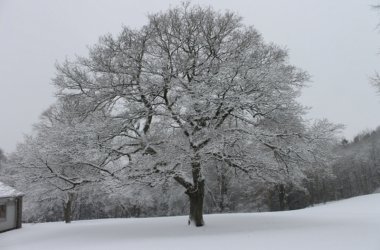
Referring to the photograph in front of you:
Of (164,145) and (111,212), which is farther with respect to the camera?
(111,212)

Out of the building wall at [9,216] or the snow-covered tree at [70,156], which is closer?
the snow-covered tree at [70,156]

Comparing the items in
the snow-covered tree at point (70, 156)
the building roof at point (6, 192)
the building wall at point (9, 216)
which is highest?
the snow-covered tree at point (70, 156)

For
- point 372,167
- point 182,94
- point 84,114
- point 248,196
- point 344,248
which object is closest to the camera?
point 344,248

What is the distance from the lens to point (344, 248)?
909cm

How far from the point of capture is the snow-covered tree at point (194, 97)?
13.6m

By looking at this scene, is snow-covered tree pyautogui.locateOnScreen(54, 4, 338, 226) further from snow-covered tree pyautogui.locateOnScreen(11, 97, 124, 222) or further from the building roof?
the building roof

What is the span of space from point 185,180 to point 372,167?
41.2m

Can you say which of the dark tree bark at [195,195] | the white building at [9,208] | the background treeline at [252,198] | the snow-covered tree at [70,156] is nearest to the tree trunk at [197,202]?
the dark tree bark at [195,195]

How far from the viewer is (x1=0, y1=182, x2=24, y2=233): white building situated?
22570 millimetres

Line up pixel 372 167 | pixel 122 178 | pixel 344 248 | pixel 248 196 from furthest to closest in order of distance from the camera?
pixel 372 167 → pixel 248 196 → pixel 122 178 → pixel 344 248

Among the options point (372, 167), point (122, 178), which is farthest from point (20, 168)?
point (372, 167)

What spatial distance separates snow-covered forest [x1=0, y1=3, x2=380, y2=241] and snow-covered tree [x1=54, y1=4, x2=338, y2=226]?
1.7 inches

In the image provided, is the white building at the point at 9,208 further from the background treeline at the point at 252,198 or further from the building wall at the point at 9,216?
the background treeline at the point at 252,198

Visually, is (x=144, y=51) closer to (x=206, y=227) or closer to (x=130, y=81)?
Answer: (x=130, y=81)
